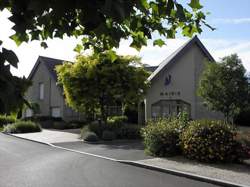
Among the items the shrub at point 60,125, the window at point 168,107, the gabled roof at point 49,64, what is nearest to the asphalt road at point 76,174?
the window at point 168,107

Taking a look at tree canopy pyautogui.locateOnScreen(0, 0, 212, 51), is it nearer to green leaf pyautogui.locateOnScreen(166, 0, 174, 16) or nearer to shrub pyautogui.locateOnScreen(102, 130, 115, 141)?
green leaf pyautogui.locateOnScreen(166, 0, 174, 16)

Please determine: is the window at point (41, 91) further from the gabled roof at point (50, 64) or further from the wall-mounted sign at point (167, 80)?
the wall-mounted sign at point (167, 80)

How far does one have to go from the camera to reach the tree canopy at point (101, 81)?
24.3 metres

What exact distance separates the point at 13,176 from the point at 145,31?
7.71 m

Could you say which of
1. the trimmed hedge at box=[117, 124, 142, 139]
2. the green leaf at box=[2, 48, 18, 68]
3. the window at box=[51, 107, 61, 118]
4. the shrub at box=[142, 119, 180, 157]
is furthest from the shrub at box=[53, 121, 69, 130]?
the green leaf at box=[2, 48, 18, 68]

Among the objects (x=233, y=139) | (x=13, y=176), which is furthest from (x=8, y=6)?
(x=233, y=139)

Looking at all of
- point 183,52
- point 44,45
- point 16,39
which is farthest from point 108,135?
point 16,39

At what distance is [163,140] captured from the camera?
46.3 feet

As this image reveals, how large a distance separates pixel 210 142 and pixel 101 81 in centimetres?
1276

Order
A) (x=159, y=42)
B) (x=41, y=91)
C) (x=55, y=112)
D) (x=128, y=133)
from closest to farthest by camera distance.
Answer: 1. (x=159, y=42)
2. (x=128, y=133)
3. (x=55, y=112)
4. (x=41, y=91)

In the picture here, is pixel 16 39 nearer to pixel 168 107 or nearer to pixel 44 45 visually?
pixel 44 45

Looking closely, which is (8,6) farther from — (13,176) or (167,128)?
(167,128)

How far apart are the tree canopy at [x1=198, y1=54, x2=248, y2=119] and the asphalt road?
1165cm

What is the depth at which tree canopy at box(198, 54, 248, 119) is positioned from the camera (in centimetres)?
2339
